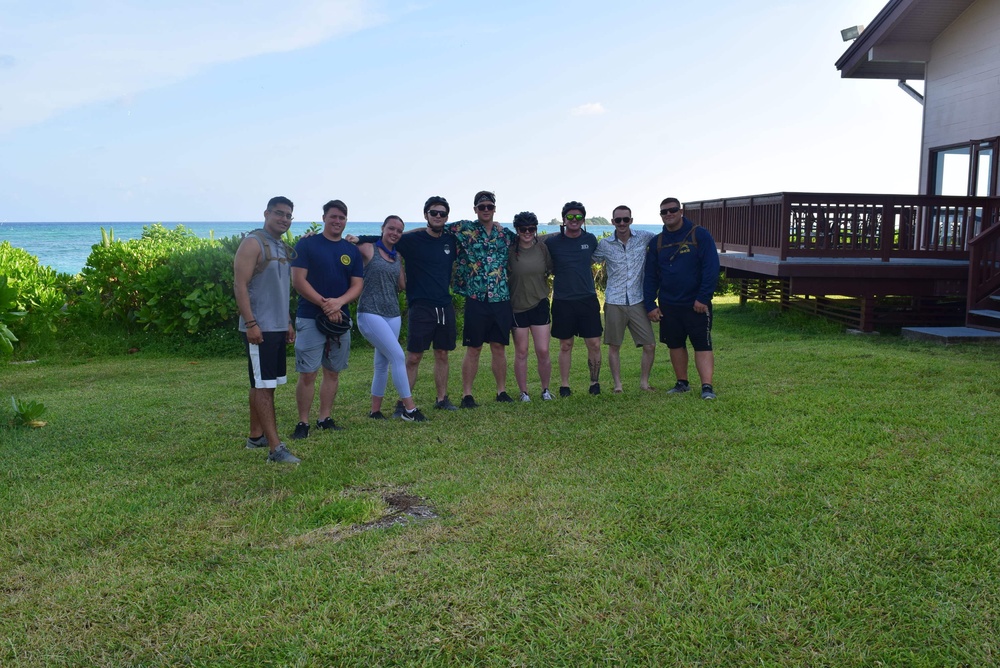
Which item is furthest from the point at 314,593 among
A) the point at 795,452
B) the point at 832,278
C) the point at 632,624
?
the point at 832,278

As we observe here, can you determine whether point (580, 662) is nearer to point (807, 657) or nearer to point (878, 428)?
point (807, 657)

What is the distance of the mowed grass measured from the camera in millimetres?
2875

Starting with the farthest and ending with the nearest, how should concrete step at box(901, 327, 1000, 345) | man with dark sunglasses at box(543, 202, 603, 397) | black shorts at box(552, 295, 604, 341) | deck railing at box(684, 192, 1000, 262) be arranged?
1. deck railing at box(684, 192, 1000, 262)
2. concrete step at box(901, 327, 1000, 345)
3. black shorts at box(552, 295, 604, 341)
4. man with dark sunglasses at box(543, 202, 603, 397)

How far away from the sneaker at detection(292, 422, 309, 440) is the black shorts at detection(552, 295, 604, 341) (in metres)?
2.43

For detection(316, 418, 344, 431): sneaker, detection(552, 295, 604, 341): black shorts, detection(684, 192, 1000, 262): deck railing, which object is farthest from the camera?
detection(684, 192, 1000, 262): deck railing

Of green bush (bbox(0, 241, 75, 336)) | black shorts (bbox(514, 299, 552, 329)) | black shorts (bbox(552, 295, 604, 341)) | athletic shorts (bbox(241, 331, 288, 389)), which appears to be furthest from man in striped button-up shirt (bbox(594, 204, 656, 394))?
green bush (bbox(0, 241, 75, 336))

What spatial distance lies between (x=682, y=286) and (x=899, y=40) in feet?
33.1

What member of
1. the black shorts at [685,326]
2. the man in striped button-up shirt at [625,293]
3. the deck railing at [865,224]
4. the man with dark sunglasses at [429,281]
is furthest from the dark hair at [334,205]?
the deck railing at [865,224]

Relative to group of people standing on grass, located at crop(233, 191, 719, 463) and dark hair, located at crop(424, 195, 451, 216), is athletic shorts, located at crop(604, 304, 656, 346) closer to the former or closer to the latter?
group of people standing on grass, located at crop(233, 191, 719, 463)

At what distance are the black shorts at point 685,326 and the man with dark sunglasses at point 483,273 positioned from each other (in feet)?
5.01

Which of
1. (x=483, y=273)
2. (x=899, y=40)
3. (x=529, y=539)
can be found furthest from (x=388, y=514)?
(x=899, y=40)

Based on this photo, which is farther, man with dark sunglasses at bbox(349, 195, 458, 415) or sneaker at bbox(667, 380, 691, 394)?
sneaker at bbox(667, 380, 691, 394)

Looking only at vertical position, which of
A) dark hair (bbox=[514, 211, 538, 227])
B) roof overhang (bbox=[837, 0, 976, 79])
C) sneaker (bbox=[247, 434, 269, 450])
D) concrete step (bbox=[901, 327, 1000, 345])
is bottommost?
sneaker (bbox=[247, 434, 269, 450])

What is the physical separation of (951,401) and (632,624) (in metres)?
4.68
